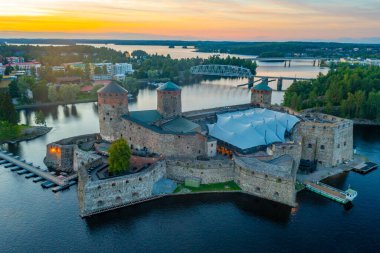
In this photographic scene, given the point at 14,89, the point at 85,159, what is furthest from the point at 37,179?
the point at 14,89

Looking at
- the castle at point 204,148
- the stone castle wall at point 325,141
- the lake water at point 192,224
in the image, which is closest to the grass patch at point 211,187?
the castle at point 204,148

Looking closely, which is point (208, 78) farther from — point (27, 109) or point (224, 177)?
point (224, 177)

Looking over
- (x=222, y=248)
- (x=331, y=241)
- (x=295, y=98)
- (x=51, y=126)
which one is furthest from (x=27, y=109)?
(x=331, y=241)

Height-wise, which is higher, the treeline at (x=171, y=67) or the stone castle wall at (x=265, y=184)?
the treeline at (x=171, y=67)

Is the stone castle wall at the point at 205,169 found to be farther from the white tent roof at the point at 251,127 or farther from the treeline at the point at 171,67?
the treeline at the point at 171,67

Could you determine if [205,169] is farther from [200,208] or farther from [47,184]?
[47,184]

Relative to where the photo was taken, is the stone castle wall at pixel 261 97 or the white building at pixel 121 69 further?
the white building at pixel 121 69

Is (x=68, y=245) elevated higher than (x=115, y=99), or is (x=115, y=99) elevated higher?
(x=115, y=99)
